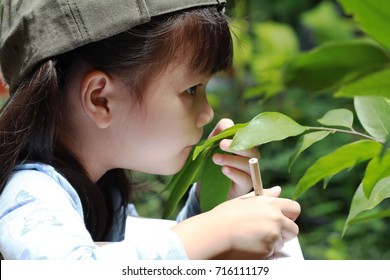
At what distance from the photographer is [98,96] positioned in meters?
0.77

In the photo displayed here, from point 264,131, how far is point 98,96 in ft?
0.89

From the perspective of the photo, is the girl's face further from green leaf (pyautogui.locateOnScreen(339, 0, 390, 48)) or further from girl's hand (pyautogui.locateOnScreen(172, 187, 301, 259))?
green leaf (pyautogui.locateOnScreen(339, 0, 390, 48))

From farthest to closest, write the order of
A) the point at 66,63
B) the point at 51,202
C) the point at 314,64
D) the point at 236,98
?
the point at 236,98, the point at 66,63, the point at 51,202, the point at 314,64

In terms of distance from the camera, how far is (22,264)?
0.57 metres

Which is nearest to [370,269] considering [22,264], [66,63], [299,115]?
[22,264]

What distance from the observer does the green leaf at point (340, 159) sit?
1.46 ft

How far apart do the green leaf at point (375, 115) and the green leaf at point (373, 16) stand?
30 centimetres

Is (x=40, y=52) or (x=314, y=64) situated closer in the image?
(x=314, y=64)

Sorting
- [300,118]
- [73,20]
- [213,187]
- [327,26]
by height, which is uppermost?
[73,20]

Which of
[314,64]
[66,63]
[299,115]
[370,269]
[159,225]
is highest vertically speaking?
[314,64]

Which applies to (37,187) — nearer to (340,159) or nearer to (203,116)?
(203,116)

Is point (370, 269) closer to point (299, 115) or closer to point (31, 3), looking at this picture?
point (31, 3)

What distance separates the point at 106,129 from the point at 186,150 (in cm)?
10

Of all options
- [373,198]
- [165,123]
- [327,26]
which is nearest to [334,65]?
[373,198]
